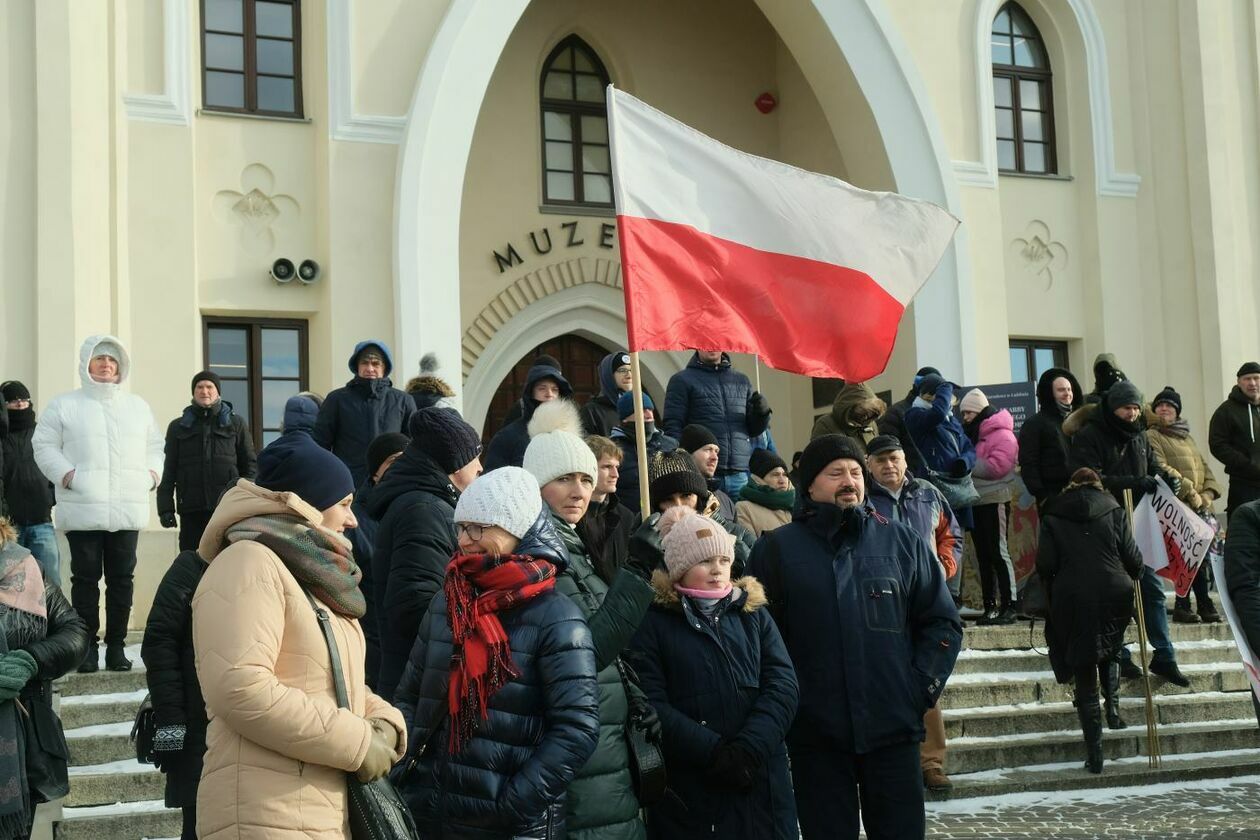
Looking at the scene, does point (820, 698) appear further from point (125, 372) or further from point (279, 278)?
point (279, 278)

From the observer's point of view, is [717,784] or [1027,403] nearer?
[717,784]

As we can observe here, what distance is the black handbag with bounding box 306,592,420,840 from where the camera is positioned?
152 inches

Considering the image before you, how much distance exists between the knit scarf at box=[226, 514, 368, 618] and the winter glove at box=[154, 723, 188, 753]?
1777 millimetres

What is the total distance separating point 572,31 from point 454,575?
1314cm

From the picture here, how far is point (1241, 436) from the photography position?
12.5m

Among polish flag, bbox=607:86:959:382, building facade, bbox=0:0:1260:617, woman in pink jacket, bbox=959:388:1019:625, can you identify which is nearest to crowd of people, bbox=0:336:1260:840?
polish flag, bbox=607:86:959:382

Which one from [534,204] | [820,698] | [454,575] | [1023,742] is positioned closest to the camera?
[454,575]

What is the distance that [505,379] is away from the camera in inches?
644

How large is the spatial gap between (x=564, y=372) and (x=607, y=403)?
24.6 ft

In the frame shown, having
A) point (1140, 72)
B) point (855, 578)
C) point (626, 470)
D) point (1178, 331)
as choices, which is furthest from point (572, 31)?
point (855, 578)

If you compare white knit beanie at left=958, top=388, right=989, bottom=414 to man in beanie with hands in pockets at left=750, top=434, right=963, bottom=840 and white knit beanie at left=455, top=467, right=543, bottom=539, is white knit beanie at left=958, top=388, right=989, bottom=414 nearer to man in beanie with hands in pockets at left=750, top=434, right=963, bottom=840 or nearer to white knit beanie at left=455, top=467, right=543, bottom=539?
man in beanie with hands in pockets at left=750, top=434, right=963, bottom=840

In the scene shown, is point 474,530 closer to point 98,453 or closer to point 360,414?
point 360,414

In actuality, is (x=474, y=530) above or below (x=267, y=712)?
above

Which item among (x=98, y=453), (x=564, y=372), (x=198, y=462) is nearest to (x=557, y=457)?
(x=98, y=453)
